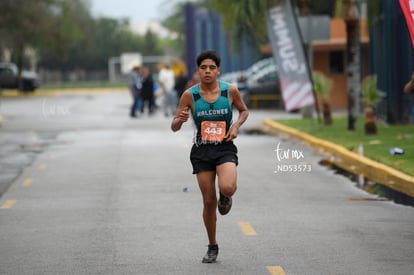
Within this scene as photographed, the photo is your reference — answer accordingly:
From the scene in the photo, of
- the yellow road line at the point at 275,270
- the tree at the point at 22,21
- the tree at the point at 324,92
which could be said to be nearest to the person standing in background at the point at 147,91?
the tree at the point at 324,92

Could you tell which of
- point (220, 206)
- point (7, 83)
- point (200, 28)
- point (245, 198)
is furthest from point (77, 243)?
point (7, 83)

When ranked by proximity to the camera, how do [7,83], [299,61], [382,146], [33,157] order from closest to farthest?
[382,146] < [33,157] < [299,61] < [7,83]

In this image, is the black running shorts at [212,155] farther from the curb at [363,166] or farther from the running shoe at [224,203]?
the curb at [363,166]

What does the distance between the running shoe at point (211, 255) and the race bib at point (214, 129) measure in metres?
0.90

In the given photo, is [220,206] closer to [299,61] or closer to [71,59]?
[299,61]

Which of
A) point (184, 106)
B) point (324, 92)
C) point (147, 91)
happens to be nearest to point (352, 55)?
point (324, 92)

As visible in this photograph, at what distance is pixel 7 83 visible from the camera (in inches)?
3091

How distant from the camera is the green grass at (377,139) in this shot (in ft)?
57.8

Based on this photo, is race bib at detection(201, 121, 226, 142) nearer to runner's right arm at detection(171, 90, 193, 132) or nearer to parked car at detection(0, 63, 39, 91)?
runner's right arm at detection(171, 90, 193, 132)

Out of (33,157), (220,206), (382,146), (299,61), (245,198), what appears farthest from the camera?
(299,61)

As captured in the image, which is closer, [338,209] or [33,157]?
[338,209]

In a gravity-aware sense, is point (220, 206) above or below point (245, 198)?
above

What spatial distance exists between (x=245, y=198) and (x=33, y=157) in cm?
854

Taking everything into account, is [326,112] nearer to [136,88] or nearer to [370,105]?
[370,105]
